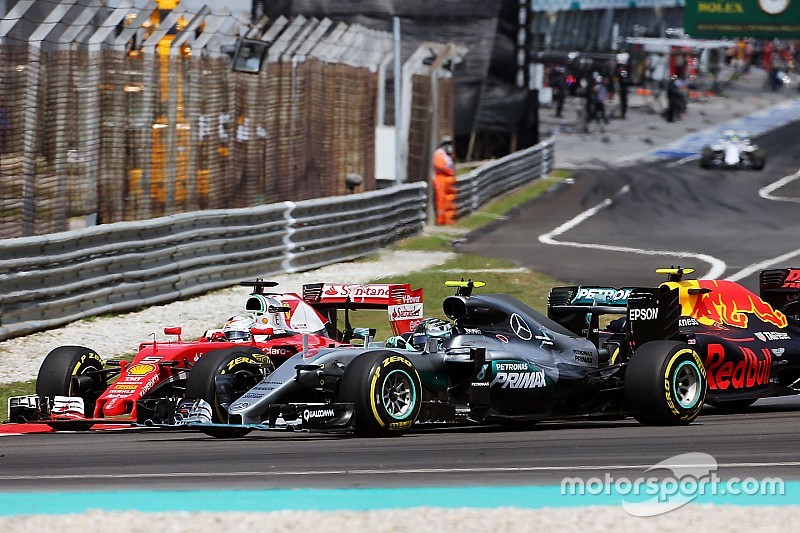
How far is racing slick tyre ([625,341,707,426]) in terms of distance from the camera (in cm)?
983

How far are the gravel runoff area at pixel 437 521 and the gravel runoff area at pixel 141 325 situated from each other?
689 cm

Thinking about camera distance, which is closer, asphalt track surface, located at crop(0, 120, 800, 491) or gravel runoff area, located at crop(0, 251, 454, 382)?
asphalt track surface, located at crop(0, 120, 800, 491)

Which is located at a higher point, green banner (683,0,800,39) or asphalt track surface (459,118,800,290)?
green banner (683,0,800,39)

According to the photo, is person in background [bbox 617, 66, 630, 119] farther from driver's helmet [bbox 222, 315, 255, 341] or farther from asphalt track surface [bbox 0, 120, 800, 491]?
driver's helmet [bbox 222, 315, 255, 341]

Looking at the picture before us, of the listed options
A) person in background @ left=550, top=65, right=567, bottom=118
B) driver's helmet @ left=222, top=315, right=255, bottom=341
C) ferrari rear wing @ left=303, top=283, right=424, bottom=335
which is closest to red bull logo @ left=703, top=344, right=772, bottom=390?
ferrari rear wing @ left=303, top=283, right=424, bottom=335

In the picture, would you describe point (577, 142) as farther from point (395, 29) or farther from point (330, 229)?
point (330, 229)

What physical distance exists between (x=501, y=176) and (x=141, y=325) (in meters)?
19.0

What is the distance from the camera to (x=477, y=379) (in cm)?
985

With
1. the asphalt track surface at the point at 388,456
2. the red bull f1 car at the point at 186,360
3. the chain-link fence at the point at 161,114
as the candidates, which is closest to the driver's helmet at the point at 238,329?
the red bull f1 car at the point at 186,360

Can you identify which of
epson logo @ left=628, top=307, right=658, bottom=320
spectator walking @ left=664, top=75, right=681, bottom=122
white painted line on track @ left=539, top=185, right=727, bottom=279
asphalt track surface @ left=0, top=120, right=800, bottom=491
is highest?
spectator walking @ left=664, top=75, right=681, bottom=122

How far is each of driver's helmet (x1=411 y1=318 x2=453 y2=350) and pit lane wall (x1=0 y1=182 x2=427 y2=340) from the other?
5.65 m

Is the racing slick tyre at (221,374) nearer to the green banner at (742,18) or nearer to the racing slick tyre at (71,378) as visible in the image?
the racing slick tyre at (71,378)

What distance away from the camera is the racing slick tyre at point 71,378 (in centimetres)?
1059

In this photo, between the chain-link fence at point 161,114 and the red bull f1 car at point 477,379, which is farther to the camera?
the chain-link fence at point 161,114
